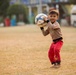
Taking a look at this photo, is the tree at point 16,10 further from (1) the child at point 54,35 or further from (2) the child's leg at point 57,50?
(2) the child's leg at point 57,50

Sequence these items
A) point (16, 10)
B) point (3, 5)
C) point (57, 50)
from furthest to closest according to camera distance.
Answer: point (16, 10)
point (3, 5)
point (57, 50)

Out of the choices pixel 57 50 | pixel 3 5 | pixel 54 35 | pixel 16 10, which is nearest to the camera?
pixel 57 50

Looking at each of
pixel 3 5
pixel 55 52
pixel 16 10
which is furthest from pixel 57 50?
pixel 16 10

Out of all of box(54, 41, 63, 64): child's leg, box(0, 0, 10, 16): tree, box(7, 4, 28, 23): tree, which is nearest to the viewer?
box(54, 41, 63, 64): child's leg

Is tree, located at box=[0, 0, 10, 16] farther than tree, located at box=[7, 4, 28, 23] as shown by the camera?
No

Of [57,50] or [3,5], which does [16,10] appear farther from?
[57,50]

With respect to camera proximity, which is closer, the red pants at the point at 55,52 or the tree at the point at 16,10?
the red pants at the point at 55,52

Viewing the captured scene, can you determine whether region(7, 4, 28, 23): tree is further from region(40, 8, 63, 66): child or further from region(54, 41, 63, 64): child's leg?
region(54, 41, 63, 64): child's leg

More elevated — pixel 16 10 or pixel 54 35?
pixel 54 35

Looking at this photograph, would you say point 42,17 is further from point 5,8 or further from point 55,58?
point 5,8

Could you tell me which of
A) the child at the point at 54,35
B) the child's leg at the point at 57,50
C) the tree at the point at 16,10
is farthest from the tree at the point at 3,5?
the child's leg at the point at 57,50

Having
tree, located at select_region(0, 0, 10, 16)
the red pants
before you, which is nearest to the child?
the red pants

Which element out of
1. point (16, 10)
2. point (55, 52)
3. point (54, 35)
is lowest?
point (16, 10)

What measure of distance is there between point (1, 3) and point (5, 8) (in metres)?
2.08
